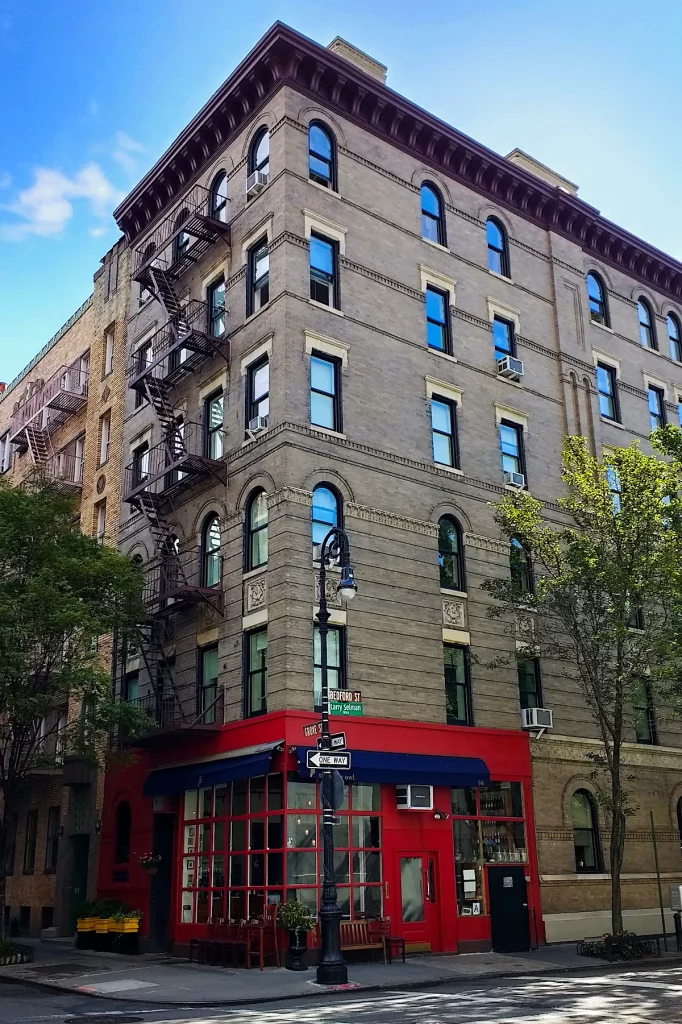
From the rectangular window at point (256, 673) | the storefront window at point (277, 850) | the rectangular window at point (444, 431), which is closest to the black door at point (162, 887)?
the storefront window at point (277, 850)

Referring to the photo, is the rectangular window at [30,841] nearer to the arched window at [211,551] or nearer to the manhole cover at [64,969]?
the manhole cover at [64,969]

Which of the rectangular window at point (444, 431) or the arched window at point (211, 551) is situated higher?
the rectangular window at point (444, 431)

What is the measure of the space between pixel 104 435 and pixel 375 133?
13.8m

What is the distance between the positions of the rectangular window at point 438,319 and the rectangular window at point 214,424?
6.23 m

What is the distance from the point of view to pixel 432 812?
A: 77.4 ft

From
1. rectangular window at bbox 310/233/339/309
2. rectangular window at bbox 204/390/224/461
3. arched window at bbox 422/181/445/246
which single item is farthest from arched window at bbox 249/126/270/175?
rectangular window at bbox 204/390/224/461

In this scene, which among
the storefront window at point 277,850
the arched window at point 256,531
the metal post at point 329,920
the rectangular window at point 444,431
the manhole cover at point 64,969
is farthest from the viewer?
the rectangular window at point 444,431

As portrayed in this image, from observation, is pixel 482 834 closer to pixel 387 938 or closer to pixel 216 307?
pixel 387 938

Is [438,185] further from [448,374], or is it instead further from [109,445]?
[109,445]

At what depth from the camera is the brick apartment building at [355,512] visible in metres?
22.9

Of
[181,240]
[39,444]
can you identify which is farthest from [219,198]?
[39,444]

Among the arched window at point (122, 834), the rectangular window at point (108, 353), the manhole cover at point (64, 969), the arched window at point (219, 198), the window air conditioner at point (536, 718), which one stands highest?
the arched window at point (219, 198)

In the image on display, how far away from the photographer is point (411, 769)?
75.0 ft

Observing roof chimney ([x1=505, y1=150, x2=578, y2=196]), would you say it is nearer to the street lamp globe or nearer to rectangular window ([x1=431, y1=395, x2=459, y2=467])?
rectangular window ([x1=431, y1=395, x2=459, y2=467])
